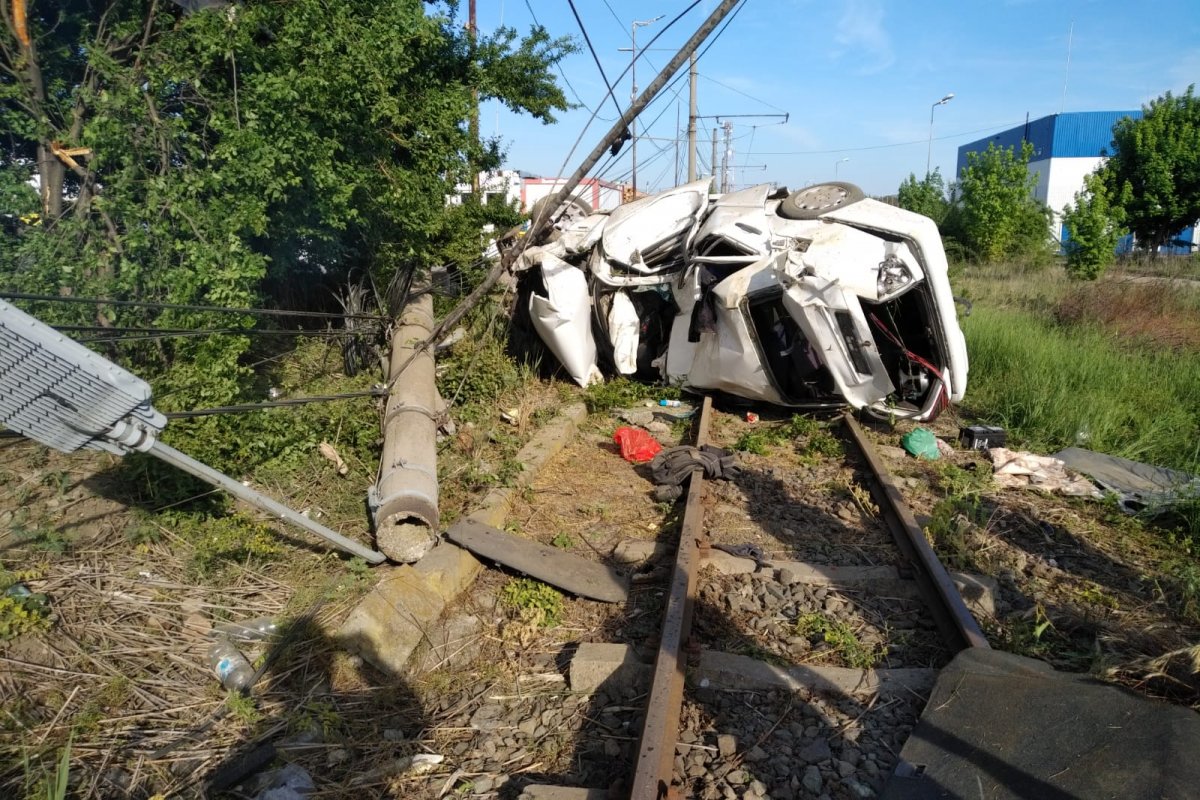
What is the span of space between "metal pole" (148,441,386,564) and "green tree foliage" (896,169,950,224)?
29.7 metres

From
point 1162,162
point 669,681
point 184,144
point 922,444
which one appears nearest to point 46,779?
point 669,681

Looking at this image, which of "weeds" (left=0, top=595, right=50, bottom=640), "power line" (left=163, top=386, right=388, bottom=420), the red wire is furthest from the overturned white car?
"weeds" (left=0, top=595, right=50, bottom=640)

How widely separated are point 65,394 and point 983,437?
7.79m

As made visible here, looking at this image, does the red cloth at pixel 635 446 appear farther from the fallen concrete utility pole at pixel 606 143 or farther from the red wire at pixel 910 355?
the red wire at pixel 910 355

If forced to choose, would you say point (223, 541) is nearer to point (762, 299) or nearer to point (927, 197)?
point (762, 299)

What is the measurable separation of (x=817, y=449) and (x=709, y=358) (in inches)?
79.9

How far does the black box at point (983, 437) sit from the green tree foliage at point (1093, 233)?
14.5m

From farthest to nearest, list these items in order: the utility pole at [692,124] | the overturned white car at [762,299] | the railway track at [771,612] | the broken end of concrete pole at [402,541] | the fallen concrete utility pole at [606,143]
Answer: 1. the utility pole at [692,124]
2. the overturned white car at [762,299]
3. the fallen concrete utility pole at [606,143]
4. the broken end of concrete pole at [402,541]
5. the railway track at [771,612]

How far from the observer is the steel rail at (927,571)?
163 inches

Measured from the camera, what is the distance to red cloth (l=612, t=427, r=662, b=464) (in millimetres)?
7742

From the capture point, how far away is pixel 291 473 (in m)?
6.16

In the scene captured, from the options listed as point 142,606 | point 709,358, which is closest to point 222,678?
point 142,606

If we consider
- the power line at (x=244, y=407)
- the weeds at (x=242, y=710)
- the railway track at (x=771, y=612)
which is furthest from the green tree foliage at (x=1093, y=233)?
the weeds at (x=242, y=710)

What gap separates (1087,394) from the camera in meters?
8.90
